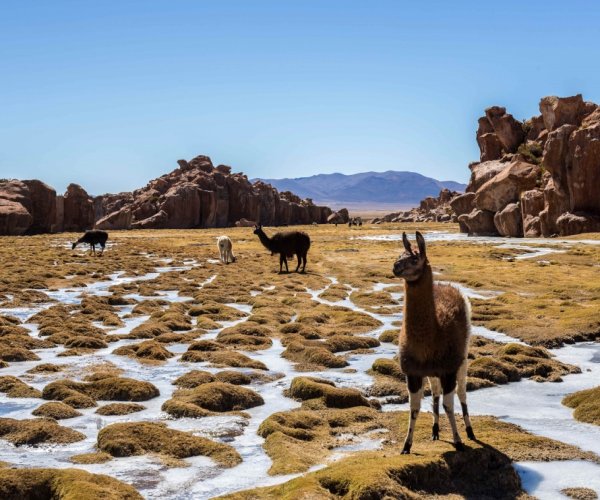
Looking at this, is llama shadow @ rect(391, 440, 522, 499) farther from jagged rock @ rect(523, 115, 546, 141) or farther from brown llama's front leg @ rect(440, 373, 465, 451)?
jagged rock @ rect(523, 115, 546, 141)

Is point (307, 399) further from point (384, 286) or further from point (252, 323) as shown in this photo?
point (384, 286)

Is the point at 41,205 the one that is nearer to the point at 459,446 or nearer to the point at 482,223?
the point at 482,223

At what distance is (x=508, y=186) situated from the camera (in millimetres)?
82938

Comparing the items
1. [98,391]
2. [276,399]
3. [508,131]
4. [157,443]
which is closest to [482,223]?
[508,131]

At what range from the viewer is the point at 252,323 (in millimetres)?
23422

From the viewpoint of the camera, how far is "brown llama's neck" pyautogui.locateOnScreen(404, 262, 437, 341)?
975 centimetres

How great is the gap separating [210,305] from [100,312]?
4.56m

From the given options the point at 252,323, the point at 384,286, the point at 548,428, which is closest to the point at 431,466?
the point at 548,428

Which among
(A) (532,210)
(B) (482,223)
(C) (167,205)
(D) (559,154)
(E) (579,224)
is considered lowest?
(E) (579,224)

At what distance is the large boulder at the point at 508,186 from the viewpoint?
271 feet

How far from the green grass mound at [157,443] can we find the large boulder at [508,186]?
3058 inches

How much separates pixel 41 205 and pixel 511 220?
7912cm

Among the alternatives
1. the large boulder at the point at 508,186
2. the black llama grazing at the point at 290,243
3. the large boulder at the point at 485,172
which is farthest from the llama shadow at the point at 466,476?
the large boulder at the point at 485,172

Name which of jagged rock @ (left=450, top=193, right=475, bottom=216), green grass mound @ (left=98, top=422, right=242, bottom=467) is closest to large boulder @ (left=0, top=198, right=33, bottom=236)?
jagged rock @ (left=450, top=193, right=475, bottom=216)
